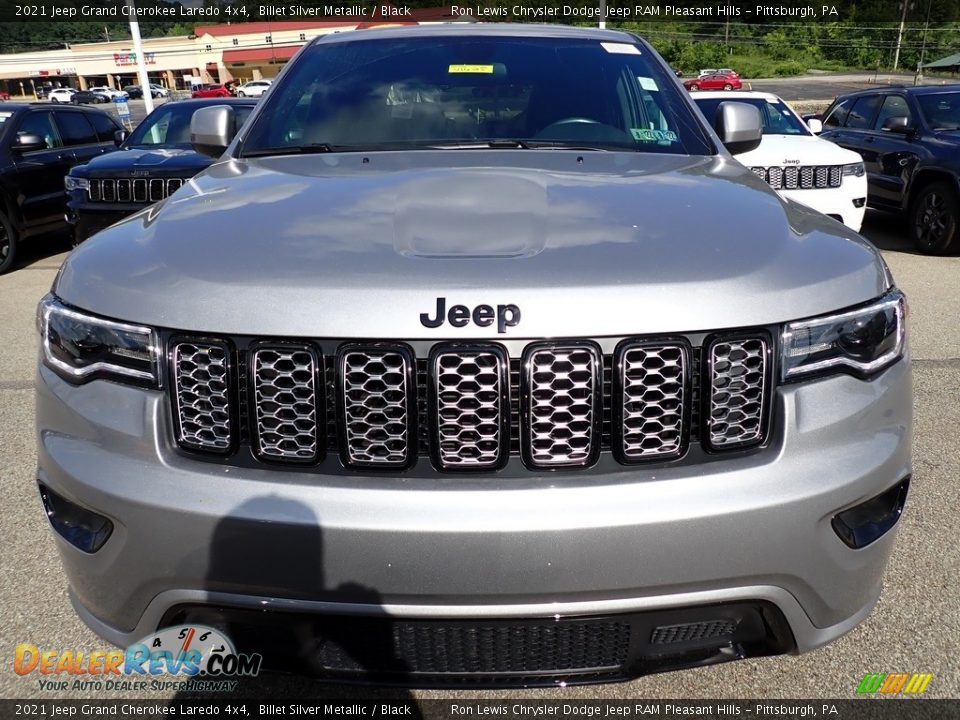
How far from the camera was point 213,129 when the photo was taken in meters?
2.98

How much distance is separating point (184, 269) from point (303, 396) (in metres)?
0.38

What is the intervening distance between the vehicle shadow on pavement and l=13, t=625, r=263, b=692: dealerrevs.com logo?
0.04 m

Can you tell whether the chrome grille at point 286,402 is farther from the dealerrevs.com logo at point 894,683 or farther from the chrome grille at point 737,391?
the dealerrevs.com logo at point 894,683

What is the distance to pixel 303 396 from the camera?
5.15ft

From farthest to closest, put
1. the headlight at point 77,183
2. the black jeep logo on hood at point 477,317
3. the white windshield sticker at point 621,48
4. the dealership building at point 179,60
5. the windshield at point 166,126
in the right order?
the dealership building at point 179,60, the windshield at point 166,126, the headlight at point 77,183, the white windshield sticker at point 621,48, the black jeep logo on hood at point 477,317

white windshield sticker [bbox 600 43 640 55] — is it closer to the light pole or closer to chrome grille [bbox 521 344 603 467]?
chrome grille [bbox 521 344 603 467]

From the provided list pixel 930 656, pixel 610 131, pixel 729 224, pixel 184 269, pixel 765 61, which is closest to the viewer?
pixel 184 269

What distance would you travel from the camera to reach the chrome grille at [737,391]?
1565 mm

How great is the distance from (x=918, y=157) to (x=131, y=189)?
786cm

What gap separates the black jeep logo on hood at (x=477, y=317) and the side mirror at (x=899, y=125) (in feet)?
27.9

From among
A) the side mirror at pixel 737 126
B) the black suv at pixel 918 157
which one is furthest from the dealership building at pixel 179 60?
the side mirror at pixel 737 126

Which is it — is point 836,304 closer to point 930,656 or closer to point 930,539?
point 930,656

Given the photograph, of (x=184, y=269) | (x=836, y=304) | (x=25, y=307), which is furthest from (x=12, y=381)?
(x=836, y=304)

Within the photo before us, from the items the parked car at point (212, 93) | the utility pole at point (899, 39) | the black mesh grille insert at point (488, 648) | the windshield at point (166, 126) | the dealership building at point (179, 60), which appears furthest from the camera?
the dealership building at point (179, 60)
